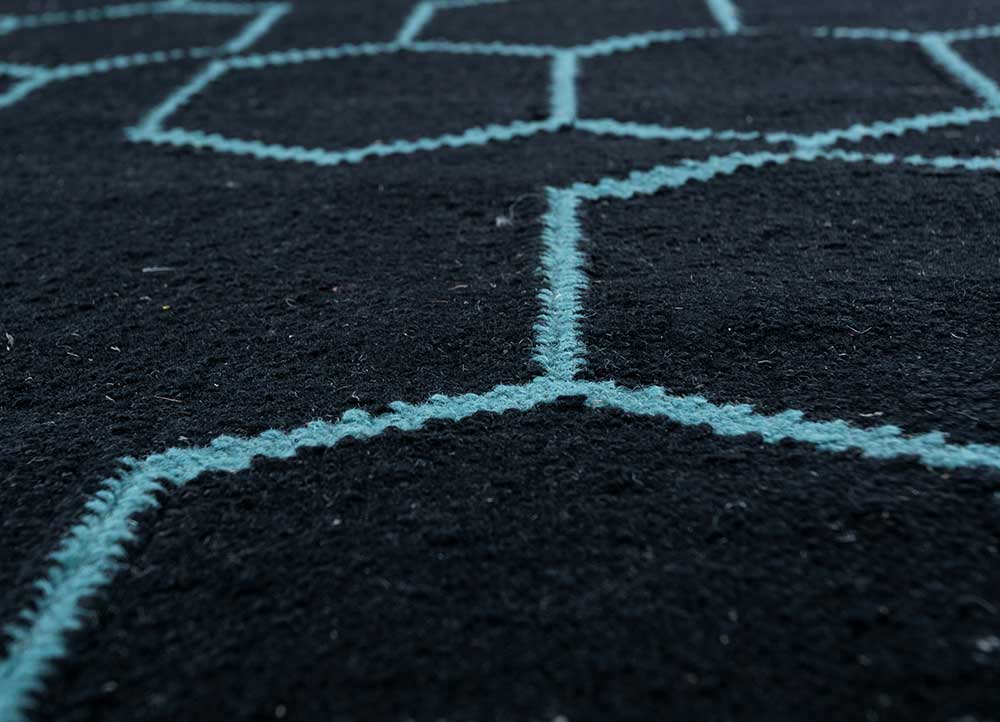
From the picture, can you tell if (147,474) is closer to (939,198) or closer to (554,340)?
(554,340)

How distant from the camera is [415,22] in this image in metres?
1.73

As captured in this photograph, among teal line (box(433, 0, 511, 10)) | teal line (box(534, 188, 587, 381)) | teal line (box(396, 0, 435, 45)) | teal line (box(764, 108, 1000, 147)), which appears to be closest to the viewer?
teal line (box(534, 188, 587, 381))

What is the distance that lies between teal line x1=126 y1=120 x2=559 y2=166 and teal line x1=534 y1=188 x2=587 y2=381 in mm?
210

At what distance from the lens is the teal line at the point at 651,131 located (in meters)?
1.16

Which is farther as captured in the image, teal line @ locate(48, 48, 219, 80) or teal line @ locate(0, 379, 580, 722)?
teal line @ locate(48, 48, 219, 80)

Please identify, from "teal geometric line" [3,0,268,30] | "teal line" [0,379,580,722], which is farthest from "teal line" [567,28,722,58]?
"teal line" [0,379,580,722]

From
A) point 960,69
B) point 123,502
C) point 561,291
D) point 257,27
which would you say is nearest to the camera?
point 123,502

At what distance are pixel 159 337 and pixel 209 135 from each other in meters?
0.53

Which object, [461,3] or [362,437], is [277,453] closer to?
[362,437]

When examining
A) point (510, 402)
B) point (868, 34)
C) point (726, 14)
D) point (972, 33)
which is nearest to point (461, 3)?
point (726, 14)

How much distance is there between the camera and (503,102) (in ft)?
4.30

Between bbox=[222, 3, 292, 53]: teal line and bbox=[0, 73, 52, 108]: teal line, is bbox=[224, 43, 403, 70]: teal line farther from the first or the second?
bbox=[0, 73, 52, 108]: teal line

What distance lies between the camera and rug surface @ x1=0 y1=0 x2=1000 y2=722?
0.50 metres

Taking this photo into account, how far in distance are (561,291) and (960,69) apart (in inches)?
32.6
